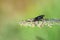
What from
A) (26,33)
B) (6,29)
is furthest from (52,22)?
(6,29)

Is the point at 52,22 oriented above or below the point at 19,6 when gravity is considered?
below

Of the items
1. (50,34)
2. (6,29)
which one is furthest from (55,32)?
(6,29)

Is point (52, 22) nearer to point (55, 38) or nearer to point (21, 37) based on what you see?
point (55, 38)

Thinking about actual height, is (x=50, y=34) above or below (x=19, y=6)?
below

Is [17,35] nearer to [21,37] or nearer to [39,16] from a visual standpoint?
[21,37]

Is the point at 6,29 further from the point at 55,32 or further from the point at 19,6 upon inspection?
the point at 55,32
